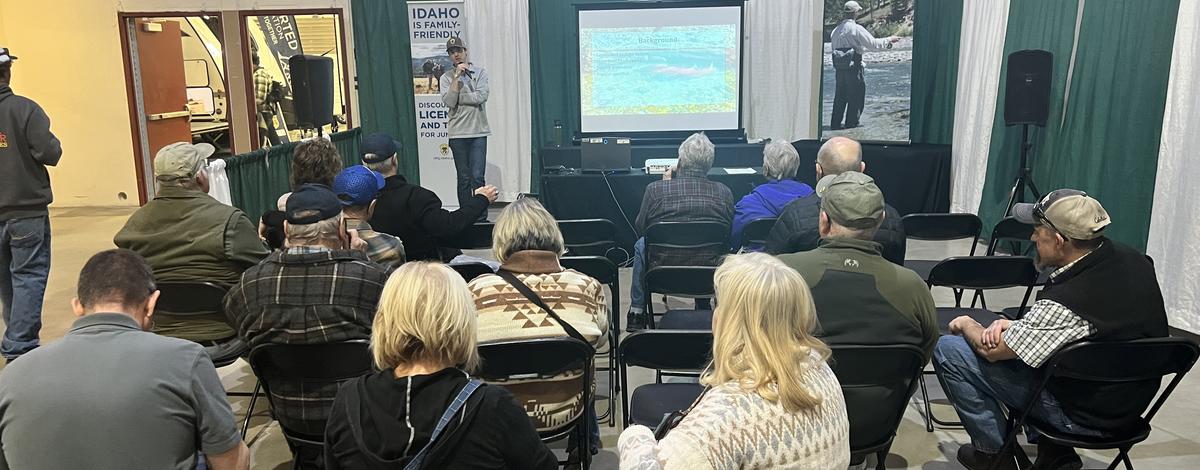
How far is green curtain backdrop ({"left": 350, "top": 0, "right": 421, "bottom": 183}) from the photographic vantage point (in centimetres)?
Answer: 804

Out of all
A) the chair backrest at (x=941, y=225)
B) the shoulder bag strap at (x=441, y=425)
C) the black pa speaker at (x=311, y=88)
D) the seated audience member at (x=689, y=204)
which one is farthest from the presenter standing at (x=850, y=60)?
the shoulder bag strap at (x=441, y=425)

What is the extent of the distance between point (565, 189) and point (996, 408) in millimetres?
3804

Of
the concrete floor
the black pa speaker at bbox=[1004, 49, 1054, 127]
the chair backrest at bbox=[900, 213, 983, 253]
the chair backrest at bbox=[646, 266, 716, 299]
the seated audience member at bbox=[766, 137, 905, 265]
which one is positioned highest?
the black pa speaker at bbox=[1004, 49, 1054, 127]

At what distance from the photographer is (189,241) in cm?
319

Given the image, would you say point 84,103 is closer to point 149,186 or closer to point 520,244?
point 149,186

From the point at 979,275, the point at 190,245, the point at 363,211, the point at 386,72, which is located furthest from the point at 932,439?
the point at 386,72

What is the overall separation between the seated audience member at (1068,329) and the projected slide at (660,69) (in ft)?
17.0

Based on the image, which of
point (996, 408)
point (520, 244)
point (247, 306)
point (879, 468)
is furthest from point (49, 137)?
point (996, 408)

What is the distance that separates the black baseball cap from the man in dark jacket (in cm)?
245

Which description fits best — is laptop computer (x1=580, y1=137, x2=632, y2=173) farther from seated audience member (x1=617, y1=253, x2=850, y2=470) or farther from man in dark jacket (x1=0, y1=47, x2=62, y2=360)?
seated audience member (x1=617, y1=253, x2=850, y2=470)

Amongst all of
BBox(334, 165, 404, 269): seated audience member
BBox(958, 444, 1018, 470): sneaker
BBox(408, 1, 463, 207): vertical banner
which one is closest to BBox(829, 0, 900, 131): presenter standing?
BBox(408, 1, 463, 207): vertical banner

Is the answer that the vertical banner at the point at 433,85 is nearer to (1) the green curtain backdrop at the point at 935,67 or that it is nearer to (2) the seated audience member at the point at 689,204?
(2) the seated audience member at the point at 689,204

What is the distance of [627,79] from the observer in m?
7.68

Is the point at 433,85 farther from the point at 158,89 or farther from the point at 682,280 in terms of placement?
the point at 682,280
